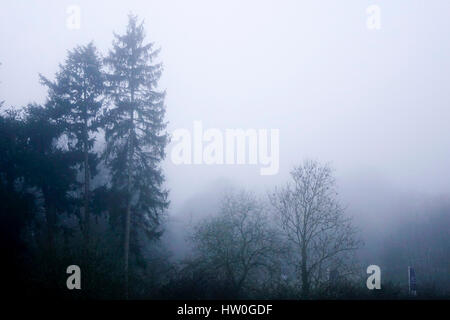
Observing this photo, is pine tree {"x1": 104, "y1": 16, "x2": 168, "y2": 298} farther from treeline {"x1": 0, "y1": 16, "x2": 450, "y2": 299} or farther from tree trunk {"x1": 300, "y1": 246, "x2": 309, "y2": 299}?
tree trunk {"x1": 300, "y1": 246, "x2": 309, "y2": 299}

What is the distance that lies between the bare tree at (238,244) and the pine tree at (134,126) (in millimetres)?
3847

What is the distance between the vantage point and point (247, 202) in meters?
23.8

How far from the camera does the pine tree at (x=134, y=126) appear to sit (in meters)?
20.0

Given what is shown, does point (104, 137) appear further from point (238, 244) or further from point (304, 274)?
point (304, 274)

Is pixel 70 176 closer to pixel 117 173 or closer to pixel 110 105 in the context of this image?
pixel 117 173

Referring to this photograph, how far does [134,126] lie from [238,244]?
9.45 m

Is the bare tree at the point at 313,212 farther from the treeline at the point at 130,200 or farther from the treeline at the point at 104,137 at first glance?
the treeline at the point at 104,137

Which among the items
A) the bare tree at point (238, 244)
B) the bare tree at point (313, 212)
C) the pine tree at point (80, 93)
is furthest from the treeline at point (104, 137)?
the bare tree at point (313, 212)

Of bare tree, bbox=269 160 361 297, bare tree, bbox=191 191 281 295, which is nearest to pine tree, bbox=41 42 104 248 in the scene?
bare tree, bbox=191 191 281 295

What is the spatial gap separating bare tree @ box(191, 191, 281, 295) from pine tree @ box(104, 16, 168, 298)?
385 cm

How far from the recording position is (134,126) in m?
20.3
